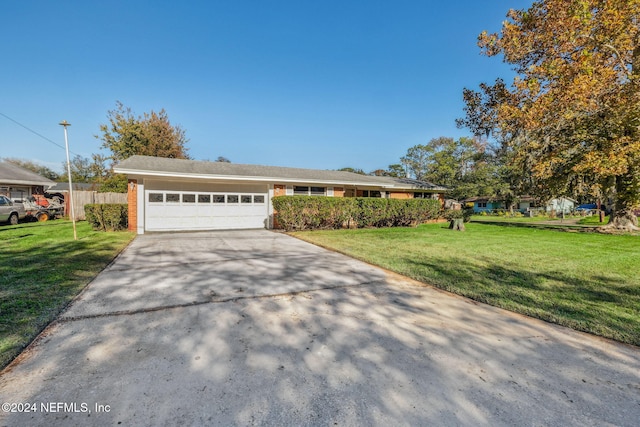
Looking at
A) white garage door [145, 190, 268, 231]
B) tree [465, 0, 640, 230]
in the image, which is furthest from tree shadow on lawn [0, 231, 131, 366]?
tree [465, 0, 640, 230]

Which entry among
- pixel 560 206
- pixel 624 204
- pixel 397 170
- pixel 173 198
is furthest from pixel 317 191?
pixel 560 206

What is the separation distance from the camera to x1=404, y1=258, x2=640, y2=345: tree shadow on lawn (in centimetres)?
329

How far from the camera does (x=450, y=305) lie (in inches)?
151

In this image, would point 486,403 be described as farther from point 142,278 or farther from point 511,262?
point 511,262

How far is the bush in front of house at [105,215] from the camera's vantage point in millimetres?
11086

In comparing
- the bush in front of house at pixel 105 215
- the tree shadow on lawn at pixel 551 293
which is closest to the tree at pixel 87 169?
the bush in front of house at pixel 105 215

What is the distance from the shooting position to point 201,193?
12.5 m

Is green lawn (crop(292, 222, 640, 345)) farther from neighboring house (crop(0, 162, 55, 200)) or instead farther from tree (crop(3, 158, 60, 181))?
tree (crop(3, 158, 60, 181))

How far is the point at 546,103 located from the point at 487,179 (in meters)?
32.3

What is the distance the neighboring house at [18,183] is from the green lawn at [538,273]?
73.8 ft

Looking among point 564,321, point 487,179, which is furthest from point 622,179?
point 487,179

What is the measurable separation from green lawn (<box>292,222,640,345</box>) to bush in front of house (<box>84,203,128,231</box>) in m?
8.18

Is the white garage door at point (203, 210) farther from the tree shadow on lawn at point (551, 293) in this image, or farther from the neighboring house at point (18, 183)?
the neighboring house at point (18, 183)

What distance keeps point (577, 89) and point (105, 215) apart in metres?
17.1
